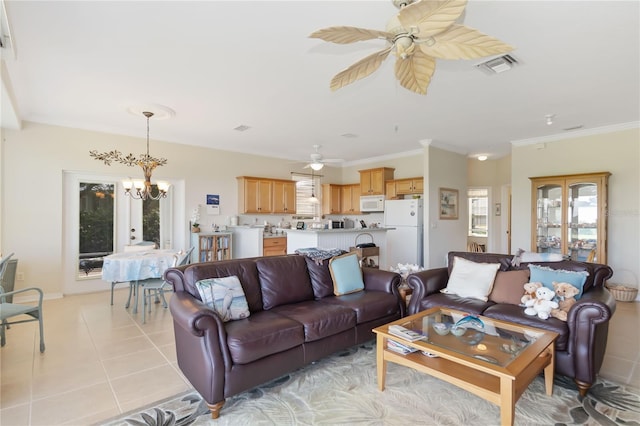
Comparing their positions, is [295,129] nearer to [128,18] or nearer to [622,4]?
[128,18]

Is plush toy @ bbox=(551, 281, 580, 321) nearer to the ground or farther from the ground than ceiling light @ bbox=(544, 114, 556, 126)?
nearer to the ground

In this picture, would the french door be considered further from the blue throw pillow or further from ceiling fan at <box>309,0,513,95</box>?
the blue throw pillow

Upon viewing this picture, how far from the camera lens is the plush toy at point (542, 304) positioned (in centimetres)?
255

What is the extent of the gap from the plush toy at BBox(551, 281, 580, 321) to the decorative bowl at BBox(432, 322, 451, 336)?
34.1 inches

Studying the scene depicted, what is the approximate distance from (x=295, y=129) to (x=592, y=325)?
4.29 m

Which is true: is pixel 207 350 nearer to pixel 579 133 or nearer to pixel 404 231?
pixel 404 231

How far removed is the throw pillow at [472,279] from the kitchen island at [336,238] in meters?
2.00

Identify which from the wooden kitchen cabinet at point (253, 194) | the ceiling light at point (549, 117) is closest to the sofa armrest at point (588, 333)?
the ceiling light at point (549, 117)

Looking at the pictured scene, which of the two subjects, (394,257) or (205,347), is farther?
(394,257)

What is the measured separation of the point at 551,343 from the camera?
219 centimetres

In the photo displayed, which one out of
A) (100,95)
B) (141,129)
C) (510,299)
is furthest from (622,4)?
(141,129)

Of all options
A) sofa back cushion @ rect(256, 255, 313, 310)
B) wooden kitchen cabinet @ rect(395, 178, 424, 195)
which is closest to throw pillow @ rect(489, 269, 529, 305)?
sofa back cushion @ rect(256, 255, 313, 310)

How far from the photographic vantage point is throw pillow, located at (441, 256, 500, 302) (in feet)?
10.5

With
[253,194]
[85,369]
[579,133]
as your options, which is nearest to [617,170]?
[579,133]
